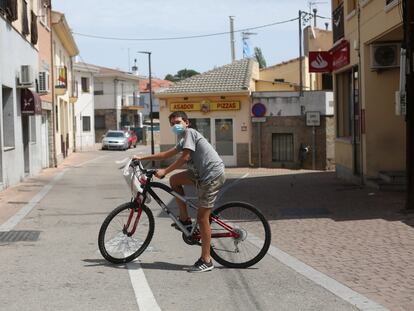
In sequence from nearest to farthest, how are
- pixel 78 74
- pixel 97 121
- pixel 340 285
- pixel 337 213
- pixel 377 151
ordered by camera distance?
pixel 340 285
pixel 337 213
pixel 377 151
pixel 78 74
pixel 97 121

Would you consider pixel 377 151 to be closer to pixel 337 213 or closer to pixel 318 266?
pixel 337 213

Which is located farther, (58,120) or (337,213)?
(58,120)

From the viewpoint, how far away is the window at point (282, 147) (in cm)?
2872

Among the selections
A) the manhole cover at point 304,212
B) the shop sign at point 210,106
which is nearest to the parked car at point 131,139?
the shop sign at point 210,106

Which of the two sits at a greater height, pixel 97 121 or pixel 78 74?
pixel 78 74

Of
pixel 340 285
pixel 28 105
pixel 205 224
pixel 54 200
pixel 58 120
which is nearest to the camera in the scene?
pixel 340 285

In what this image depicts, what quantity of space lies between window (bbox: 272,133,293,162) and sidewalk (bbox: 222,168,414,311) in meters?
12.2

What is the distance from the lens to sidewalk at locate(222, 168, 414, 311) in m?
6.46

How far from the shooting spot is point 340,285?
6273mm

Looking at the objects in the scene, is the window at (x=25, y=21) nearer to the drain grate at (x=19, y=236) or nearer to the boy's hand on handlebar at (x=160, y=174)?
the drain grate at (x=19, y=236)

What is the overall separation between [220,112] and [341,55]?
11775 mm

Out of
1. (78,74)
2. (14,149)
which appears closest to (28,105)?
(14,149)

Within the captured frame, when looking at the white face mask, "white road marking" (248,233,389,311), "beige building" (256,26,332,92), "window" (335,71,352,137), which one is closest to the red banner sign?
"window" (335,71,352,137)

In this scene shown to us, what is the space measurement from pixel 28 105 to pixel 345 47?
930cm
